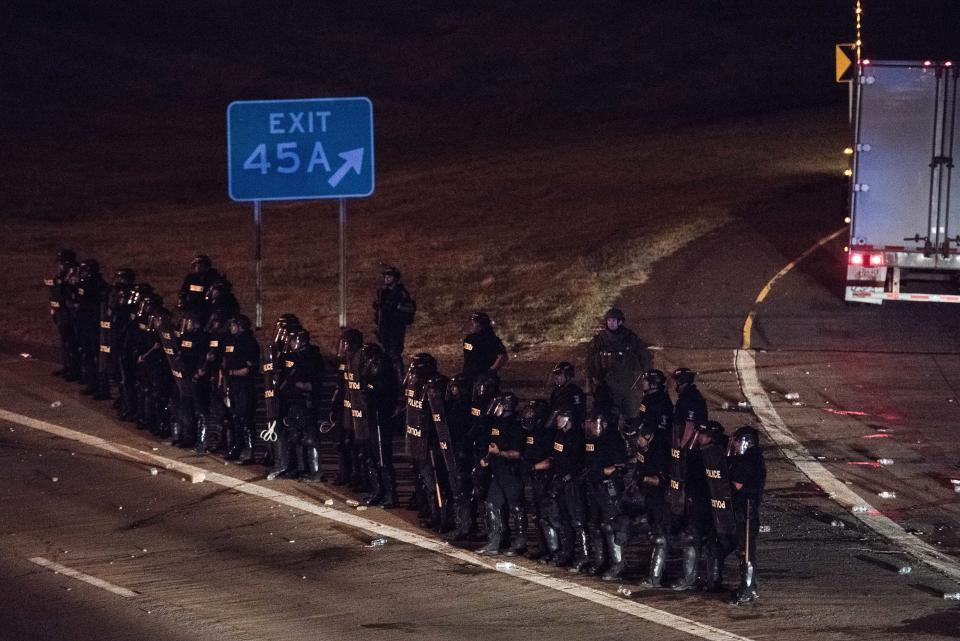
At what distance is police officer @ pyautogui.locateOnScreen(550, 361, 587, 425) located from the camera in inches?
530

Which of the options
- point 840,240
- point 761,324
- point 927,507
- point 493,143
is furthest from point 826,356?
point 493,143

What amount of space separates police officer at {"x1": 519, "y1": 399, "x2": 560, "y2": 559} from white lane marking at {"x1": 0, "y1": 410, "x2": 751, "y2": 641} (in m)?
0.40

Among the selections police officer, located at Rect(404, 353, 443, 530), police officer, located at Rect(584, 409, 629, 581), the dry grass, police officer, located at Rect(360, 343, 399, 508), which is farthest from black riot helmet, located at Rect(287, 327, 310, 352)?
the dry grass

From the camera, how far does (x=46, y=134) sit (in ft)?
184

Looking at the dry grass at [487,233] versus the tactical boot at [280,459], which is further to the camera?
the dry grass at [487,233]

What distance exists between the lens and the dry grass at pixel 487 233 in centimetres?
2720

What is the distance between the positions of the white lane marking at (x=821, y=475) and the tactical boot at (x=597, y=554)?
2.84 m

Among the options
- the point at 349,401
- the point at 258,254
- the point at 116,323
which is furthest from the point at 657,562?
the point at 258,254

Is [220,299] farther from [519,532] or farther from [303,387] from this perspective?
[519,532]

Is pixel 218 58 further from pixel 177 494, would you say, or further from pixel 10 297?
pixel 177 494

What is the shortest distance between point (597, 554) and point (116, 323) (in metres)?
8.33

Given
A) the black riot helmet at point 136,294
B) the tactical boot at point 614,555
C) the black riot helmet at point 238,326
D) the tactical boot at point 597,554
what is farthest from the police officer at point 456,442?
the black riot helmet at point 136,294

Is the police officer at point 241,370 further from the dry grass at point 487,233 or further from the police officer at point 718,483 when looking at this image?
the dry grass at point 487,233

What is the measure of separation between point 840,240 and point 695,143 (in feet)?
52.8
